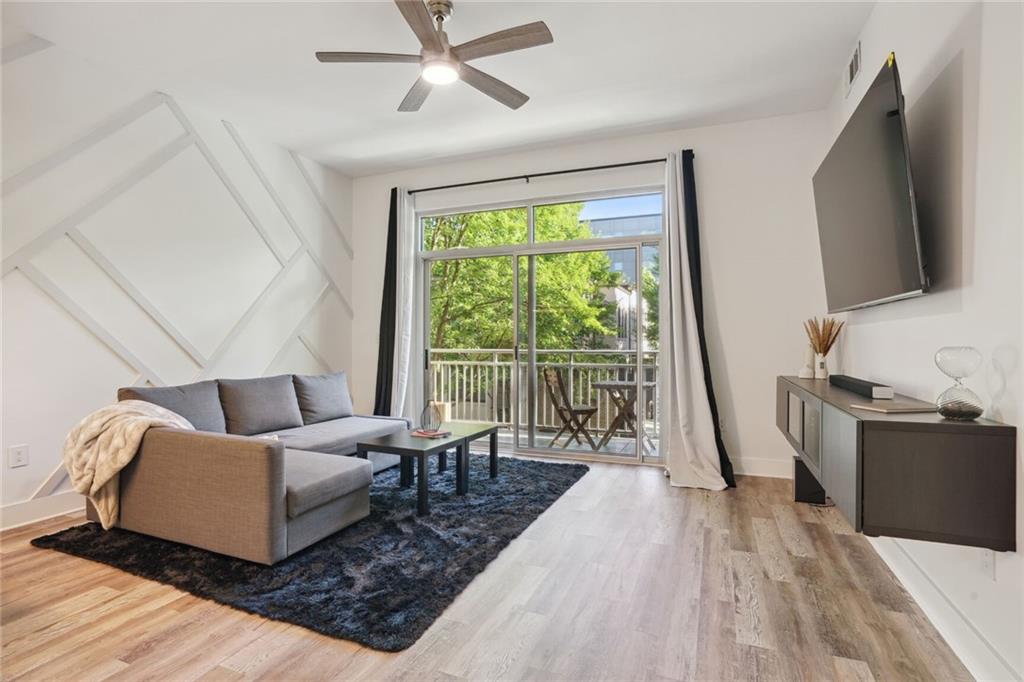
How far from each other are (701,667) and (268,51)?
3.72m

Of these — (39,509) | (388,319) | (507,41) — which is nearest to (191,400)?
(39,509)

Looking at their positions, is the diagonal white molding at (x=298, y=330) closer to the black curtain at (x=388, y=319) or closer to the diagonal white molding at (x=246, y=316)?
the diagonal white molding at (x=246, y=316)

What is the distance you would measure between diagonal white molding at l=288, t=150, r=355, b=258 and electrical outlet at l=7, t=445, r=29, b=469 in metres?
3.01

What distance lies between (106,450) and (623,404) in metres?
3.59

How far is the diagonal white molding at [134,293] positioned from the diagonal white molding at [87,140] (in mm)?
330

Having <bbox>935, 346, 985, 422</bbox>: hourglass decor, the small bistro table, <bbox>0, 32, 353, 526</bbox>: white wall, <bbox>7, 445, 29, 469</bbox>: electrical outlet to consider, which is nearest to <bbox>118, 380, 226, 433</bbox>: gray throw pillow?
<bbox>0, 32, 353, 526</bbox>: white wall

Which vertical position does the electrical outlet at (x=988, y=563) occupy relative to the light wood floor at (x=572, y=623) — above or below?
above

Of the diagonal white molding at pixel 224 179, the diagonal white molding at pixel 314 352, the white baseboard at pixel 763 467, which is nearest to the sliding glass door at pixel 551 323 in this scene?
the white baseboard at pixel 763 467

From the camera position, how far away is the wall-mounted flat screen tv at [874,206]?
1.87m

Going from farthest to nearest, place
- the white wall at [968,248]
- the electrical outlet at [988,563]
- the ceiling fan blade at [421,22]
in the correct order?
1. the ceiling fan blade at [421,22]
2. the electrical outlet at [988,563]
3. the white wall at [968,248]

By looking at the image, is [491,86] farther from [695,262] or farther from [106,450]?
→ [106,450]

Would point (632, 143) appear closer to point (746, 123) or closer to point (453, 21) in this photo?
point (746, 123)

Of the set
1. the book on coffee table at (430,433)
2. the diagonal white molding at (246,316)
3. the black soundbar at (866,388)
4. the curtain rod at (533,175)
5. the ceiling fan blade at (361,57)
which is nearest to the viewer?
the black soundbar at (866,388)

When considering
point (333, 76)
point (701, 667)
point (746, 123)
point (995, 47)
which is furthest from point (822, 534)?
point (333, 76)
